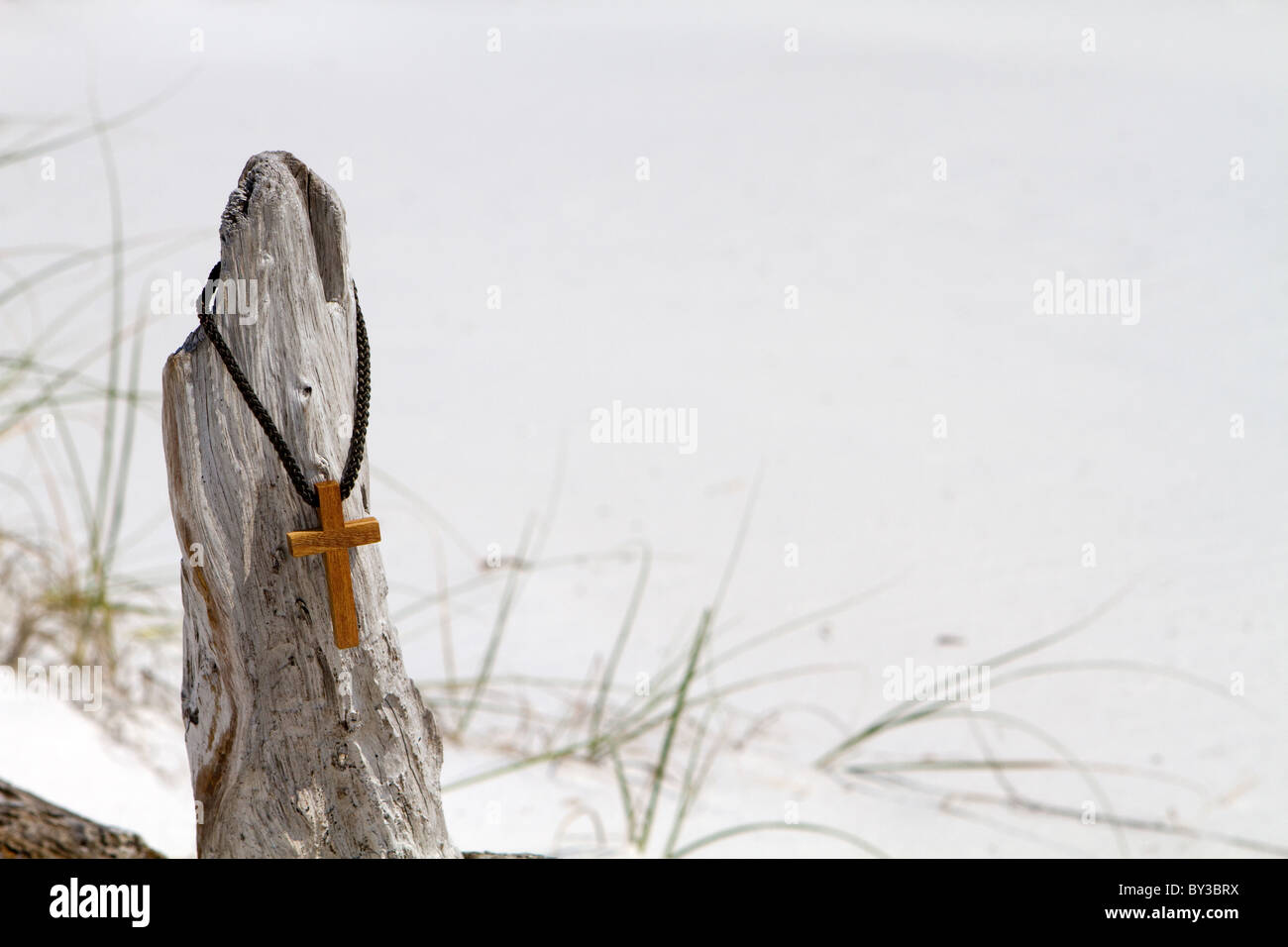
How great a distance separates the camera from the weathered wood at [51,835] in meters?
1.53

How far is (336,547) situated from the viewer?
4.27 ft

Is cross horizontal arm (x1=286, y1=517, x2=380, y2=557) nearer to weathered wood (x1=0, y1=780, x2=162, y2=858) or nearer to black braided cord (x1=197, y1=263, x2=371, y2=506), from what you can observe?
black braided cord (x1=197, y1=263, x2=371, y2=506)

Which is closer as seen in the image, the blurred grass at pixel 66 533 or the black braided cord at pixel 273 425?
the black braided cord at pixel 273 425

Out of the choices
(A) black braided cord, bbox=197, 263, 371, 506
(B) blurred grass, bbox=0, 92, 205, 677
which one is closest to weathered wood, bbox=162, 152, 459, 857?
(A) black braided cord, bbox=197, 263, 371, 506

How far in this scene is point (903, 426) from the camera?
4723mm

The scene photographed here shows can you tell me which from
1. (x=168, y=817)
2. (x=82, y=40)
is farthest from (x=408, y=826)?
(x=82, y=40)

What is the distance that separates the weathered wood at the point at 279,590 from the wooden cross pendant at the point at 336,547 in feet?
0.09

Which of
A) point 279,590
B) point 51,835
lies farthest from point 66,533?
point 279,590

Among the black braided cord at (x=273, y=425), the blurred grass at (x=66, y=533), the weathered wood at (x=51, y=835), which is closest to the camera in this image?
the black braided cord at (x=273, y=425)

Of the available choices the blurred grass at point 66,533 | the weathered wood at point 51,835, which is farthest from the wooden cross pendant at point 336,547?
the blurred grass at point 66,533

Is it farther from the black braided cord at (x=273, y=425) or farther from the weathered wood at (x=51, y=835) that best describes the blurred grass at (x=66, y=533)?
the black braided cord at (x=273, y=425)

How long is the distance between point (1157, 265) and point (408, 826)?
5139 millimetres

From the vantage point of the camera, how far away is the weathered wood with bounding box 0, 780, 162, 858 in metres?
1.53

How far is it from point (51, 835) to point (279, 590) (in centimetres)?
57
